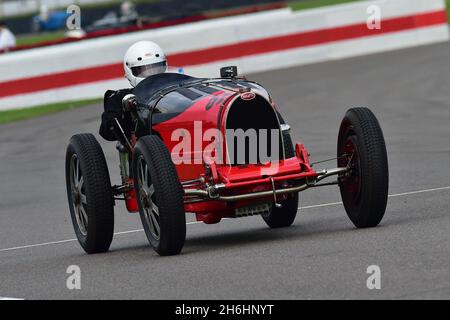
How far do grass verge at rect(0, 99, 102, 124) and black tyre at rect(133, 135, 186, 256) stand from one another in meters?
12.8

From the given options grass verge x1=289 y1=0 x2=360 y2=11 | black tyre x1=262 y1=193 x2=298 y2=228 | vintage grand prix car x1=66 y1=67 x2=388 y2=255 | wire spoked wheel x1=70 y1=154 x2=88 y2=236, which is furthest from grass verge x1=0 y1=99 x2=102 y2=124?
grass verge x1=289 y1=0 x2=360 y2=11

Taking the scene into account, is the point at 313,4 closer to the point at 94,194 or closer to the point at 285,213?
the point at 285,213

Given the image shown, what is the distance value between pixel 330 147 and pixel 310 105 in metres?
4.34

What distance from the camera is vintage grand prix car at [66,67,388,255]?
9.11 meters

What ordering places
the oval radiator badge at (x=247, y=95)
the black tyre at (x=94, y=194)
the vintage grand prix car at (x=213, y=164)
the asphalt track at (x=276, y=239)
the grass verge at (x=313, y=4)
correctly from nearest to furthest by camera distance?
the asphalt track at (x=276, y=239)
the vintage grand prix car at (x=213, y=164)
the oval radiator badge at (x=247, y=95)
the black tyre at (x=94, y=194)
the grass verge at (x=313, y=4)

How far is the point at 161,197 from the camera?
8.82 metres

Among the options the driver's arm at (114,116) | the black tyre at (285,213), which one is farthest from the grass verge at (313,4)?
the driver's arm at (114,116)

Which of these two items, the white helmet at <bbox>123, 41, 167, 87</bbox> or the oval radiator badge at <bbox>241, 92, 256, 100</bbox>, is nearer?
the oval radiator badge at <bbox>241, 92, 256, 100</bbox>

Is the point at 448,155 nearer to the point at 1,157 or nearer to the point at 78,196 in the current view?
the point at 78,196

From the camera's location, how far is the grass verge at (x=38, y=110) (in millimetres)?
22127

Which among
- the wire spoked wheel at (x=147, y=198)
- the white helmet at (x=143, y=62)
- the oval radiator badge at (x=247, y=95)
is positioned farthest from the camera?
the white helmet at (x=143, y=62)

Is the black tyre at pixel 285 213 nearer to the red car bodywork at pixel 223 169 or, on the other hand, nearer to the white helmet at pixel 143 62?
the red car bodywork at pixel 223 169

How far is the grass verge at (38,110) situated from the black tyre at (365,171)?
42.5 feet

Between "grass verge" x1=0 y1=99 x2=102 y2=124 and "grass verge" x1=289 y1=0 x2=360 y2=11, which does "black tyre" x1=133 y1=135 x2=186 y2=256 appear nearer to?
"grass verge" x1=0 y1=99 x2=102 y2=124
